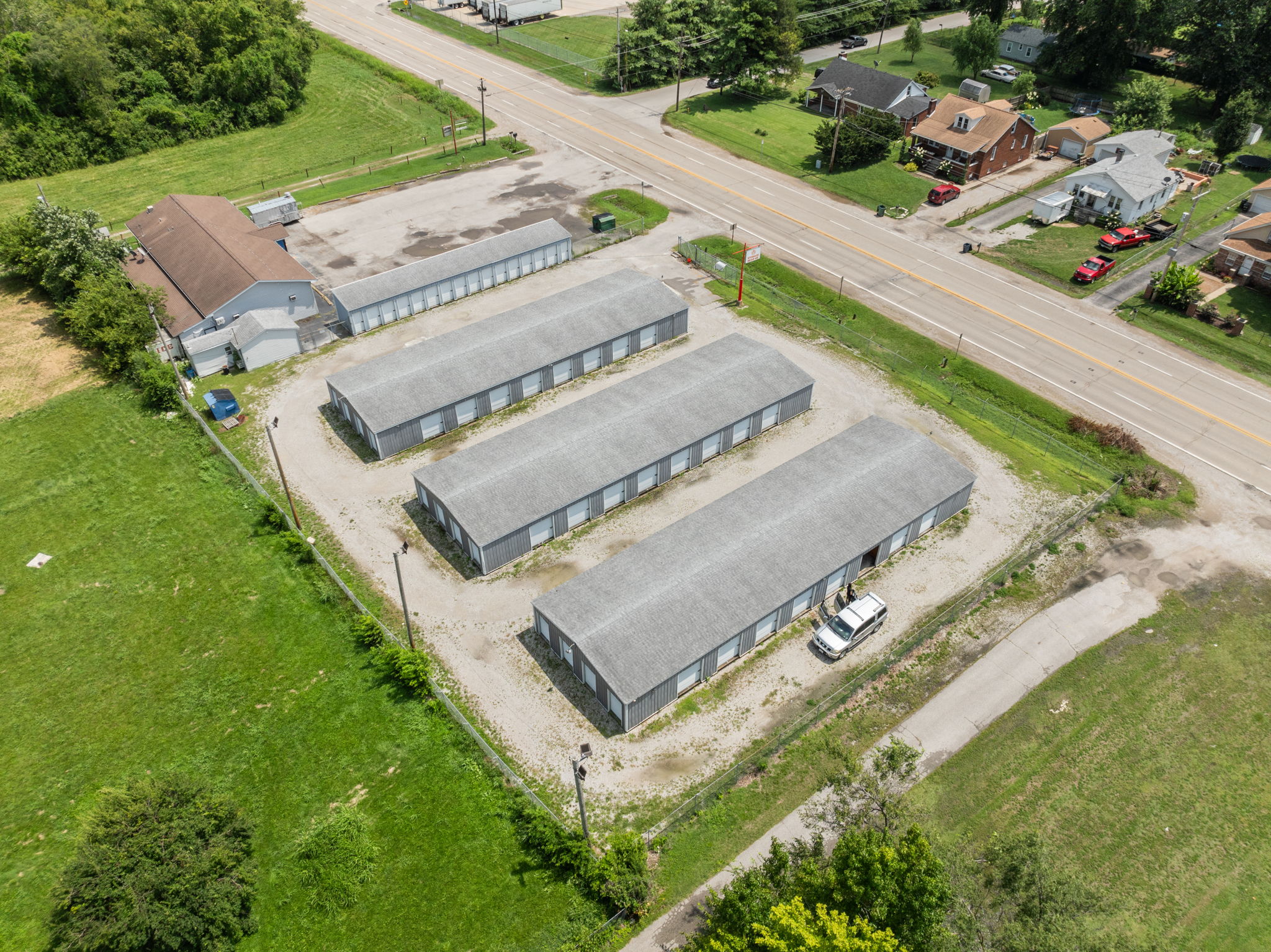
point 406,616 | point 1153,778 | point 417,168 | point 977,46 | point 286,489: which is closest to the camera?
point 1153,778

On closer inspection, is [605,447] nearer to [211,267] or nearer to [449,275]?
[449,275]

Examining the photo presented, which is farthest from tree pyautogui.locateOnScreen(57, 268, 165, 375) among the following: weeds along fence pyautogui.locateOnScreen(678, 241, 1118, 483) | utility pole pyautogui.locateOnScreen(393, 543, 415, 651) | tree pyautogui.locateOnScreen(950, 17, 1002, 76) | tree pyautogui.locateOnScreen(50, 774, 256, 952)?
tree pyautogui.locateOnScreen(950, 17, 1002, 76)

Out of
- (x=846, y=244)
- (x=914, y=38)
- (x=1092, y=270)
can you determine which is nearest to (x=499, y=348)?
(x=846, y=244)

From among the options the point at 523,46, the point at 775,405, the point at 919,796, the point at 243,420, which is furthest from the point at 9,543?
the point at 523,46

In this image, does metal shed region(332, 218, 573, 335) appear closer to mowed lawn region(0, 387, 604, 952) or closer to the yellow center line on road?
mowed lawn region(0, 387, 604, 952)

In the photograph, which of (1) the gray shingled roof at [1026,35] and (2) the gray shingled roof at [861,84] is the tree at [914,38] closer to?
(1) the gray shingled roof at [1026,35]

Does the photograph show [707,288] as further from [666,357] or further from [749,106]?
[749,106]
